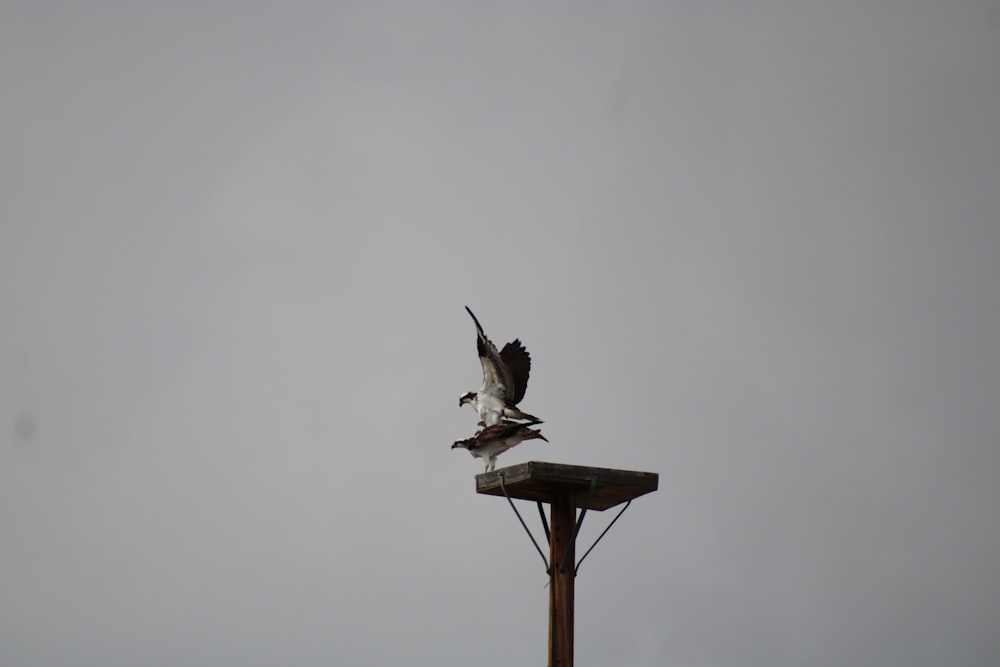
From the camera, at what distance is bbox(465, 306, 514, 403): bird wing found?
14500 mm

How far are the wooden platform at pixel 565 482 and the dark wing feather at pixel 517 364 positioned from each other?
3363 mm

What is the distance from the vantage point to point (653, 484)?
10.9 meters

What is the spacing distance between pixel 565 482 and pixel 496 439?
252cm

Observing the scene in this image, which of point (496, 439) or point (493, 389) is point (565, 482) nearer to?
point (496, 439)

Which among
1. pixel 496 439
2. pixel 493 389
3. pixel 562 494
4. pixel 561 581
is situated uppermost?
pixel 493 389

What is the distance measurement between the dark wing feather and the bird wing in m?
0.23

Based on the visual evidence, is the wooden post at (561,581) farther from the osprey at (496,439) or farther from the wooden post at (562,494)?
the osprey at (496,439)

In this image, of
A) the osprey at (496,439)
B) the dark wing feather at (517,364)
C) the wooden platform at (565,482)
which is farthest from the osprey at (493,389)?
the wooden platform at (565,482)

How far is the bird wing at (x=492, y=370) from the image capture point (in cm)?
1450

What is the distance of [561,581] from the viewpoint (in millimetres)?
10844

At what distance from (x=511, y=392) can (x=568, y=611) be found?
4362mm

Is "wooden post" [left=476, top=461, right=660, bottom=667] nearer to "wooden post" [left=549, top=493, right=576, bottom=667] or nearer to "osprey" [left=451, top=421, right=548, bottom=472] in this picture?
"wooden post" [left=549, top=493, right=576, bottom=667]

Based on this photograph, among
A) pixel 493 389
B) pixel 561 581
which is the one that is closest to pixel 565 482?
pixel 561 581

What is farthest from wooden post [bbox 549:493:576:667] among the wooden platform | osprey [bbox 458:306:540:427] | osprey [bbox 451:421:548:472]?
osprey [bbox 458:306:540:427]
